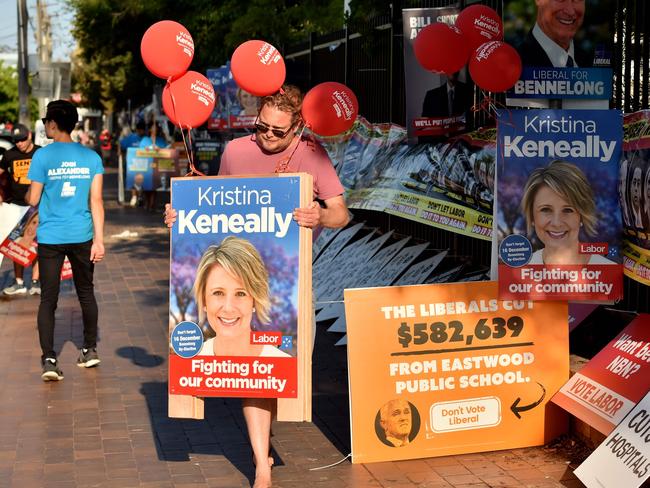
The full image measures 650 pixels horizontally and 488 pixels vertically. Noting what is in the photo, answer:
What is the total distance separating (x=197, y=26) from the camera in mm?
22547

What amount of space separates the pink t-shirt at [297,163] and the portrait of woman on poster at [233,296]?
461 millimetres

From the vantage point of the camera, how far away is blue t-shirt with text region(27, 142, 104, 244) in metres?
8.19

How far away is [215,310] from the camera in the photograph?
5414 mm

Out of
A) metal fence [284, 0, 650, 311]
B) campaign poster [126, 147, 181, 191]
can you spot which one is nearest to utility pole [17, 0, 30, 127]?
campaign poster [126, 147, 181, 191]

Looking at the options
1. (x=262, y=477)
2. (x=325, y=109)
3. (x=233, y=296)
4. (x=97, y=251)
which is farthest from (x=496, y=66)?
(x=97, y=251)

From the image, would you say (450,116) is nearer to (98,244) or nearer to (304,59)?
(98,244)

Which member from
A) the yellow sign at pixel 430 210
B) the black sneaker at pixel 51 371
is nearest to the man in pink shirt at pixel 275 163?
the yellow sign at pixel 430 210

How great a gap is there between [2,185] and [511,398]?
739 centimetres

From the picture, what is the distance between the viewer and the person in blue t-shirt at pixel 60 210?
26.8 feet

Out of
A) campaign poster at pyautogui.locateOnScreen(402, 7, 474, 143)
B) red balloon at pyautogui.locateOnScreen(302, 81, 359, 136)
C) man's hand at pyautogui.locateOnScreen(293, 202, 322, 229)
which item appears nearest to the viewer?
man's hand at pyautogui.locateOnScreen(293, 202, 322, 229)

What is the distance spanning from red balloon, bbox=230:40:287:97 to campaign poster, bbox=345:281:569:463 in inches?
44.3

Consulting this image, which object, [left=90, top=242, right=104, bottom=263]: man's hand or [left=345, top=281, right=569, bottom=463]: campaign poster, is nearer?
[left=345, top=281, right=569, bottom=463]: campaign poster

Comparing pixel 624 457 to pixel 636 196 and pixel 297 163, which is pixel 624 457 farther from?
pixel 297 163

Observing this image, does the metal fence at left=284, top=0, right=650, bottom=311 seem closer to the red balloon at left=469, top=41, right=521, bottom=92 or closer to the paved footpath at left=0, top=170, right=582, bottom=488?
the red balloon at left=469, top=41, right=521, bottom=92
